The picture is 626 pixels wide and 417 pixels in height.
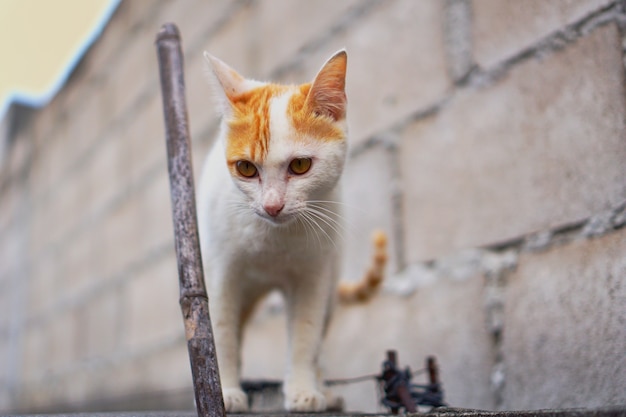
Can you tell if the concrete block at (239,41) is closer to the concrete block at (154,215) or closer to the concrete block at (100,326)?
the concrete block at (154,215)

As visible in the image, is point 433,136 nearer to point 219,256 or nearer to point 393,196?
point 393,196

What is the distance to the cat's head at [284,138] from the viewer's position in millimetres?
762

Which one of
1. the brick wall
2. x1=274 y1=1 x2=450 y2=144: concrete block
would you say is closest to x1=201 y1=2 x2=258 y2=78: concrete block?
the brick wall

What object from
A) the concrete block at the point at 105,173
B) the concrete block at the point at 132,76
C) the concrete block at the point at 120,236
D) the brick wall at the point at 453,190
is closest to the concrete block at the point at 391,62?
the brick wall at the point at 453,190

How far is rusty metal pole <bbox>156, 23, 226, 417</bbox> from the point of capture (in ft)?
1.95

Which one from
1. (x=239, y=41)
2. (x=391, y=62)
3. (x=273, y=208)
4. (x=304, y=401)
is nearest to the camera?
(x=273, y=208)

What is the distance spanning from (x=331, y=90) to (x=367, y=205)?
70cm

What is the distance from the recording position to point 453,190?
1.23 meters

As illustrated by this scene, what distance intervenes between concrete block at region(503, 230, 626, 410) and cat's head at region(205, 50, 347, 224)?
429 millimetres

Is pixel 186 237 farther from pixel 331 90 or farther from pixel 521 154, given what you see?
pixel 521 154

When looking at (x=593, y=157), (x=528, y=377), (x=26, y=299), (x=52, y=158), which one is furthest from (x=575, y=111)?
(x=26, y=299)

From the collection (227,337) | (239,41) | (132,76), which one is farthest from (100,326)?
(227,337)

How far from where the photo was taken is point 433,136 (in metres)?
1.29

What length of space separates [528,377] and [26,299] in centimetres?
316
